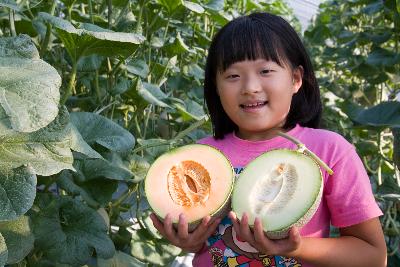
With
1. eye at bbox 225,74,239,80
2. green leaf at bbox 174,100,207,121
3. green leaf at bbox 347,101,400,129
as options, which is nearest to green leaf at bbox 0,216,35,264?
eye at bbox 225,74,239,80

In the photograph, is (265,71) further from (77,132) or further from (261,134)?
(77,132)

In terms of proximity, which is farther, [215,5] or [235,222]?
[215,5]

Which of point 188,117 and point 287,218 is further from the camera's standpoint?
point 188,117

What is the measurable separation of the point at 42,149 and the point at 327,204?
0.40 m

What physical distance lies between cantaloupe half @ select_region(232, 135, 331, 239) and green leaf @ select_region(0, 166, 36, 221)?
243mm

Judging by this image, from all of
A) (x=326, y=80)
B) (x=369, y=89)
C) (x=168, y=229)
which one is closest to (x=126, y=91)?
(x=168, y=229)

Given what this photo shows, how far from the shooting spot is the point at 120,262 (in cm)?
118

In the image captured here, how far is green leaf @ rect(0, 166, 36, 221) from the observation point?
2.05 ft

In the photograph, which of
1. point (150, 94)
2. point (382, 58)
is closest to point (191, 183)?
point (150, 94)

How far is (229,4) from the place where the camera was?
1997 millimetres

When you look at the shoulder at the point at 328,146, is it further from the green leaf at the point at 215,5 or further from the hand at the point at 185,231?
the green leaf at the point at 215,5

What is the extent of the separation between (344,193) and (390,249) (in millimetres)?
906

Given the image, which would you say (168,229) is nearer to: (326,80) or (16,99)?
(16,99)

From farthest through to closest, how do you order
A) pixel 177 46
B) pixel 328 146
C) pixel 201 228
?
pixel 177 46, pixel 328 146, pixel 201 228
